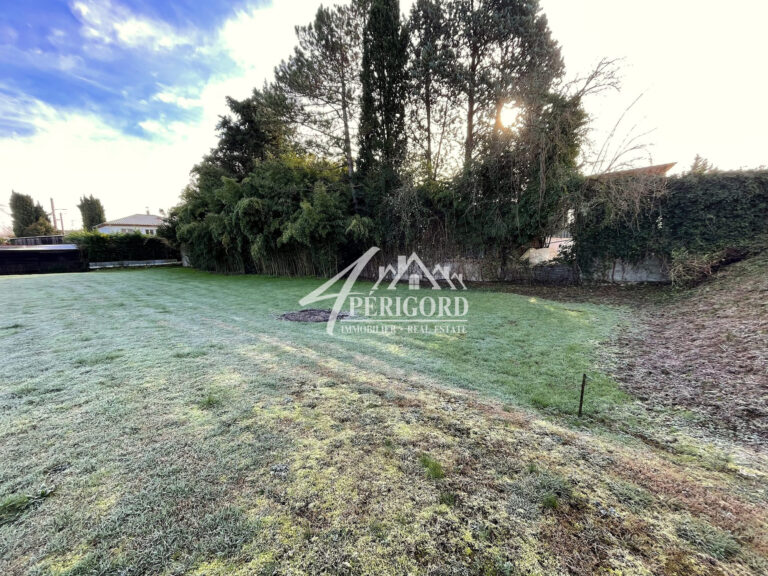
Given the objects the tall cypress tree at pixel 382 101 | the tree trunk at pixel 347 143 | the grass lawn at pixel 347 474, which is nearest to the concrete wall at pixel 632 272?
the grass lawn at pixel 347 474

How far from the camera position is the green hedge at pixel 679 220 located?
523 cm

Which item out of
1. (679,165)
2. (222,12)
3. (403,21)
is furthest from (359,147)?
(679,165)

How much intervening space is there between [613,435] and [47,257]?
2336cm

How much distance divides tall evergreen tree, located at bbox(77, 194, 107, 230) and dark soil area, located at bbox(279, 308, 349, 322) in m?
42.4

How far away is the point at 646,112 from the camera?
18.8 feet

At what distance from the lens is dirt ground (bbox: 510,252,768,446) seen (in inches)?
77.4

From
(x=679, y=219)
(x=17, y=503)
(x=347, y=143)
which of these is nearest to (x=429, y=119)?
(x=347, y=143)

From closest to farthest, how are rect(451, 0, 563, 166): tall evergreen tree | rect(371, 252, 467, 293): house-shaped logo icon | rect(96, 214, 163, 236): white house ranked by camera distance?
rect(451, 0, 563, 166): tall evergreen tree < rect(371, 252, 467, 293): house-shaped logo icon < rect(96, 214, 163, 236): white house

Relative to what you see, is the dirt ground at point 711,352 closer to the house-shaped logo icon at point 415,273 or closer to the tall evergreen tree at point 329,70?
the house-shaped logo icon at point 415,273

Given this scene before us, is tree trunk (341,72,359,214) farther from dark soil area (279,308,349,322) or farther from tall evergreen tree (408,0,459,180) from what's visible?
dark soil area (279,308,349,322)

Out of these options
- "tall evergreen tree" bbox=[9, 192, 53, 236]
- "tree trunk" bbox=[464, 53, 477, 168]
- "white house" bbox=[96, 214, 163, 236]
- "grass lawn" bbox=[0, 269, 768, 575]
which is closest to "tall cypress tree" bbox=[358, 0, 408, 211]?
"tree trunk" bbox=[464, 53, 477, 168]

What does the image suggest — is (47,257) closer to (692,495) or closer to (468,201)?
(468,201)

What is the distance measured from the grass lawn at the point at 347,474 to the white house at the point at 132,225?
108 ft

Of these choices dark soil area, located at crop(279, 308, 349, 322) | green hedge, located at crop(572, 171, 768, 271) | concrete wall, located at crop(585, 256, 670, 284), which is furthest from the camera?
concrete wall, located at crop(585, 256, 670, 284)
